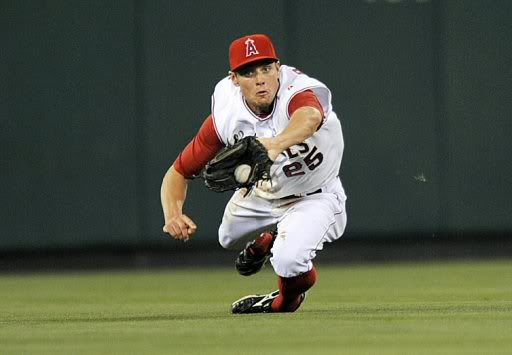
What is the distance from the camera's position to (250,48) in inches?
265

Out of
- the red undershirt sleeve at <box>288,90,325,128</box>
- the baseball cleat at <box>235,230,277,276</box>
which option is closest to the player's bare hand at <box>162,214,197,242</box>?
the red undershirt sleeve at <box>288,90,325,128</box>

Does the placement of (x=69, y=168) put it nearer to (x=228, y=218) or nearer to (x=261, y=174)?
(x=228, y=218)

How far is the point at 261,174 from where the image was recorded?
6.41m

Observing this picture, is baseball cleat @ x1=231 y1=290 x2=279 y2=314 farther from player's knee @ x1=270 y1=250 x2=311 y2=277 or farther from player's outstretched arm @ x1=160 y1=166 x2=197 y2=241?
player's outstretched arm @ x1=160 y1=166 x2=197 y2=241

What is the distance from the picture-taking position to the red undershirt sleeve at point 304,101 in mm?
6559

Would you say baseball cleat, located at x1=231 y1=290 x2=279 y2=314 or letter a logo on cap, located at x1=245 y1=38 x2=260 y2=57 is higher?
letter a logo on cap, located at x1=245 y1=38 x2=260 y2=57

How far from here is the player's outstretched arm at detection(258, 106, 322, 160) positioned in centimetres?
629

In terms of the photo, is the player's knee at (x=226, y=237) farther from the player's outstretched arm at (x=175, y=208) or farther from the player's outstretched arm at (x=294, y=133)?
the player's outstretched arm at (x=294, y=133)

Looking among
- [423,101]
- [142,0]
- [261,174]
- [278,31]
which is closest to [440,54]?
[423,101]

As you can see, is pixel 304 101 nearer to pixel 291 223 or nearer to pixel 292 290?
pixel 291 223

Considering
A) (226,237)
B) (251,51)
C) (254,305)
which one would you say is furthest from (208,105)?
(251,51)

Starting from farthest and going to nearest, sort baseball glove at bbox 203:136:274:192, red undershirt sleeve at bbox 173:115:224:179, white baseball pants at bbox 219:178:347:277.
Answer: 1. red undershirt sleeve at bbox 173:115:224:179
2. white baseball pants at bbox 219:178:347:277
3. baseball glove at bbox 203:136:274:192

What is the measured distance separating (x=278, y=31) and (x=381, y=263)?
2076mm

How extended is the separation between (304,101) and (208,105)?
16.8ft
